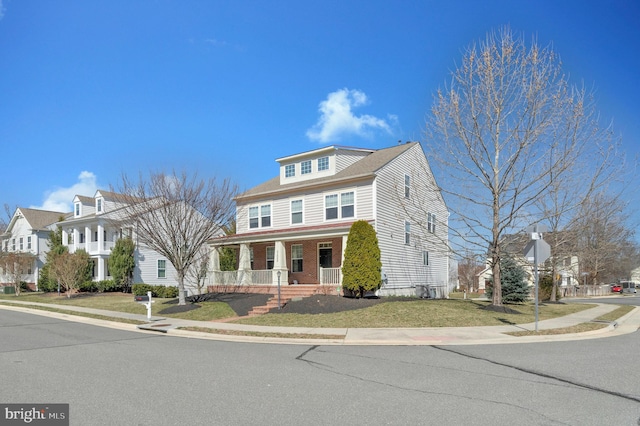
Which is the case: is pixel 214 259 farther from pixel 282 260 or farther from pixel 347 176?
pixel 347 176

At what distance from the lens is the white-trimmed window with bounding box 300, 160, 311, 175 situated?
2727cm

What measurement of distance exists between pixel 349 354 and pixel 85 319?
1423 cm

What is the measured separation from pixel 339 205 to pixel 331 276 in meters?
4.22

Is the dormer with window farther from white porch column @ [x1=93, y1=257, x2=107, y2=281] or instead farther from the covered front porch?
white porch column @ [x1=93, y1=257, x2=107, y2=281]

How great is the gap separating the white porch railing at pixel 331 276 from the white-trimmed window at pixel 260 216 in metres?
6.50

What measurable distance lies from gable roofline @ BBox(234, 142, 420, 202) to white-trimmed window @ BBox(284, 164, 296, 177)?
74 cm

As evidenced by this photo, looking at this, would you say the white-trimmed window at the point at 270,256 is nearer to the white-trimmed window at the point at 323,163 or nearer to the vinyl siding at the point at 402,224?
the white-trimmed window at the point at 323,163

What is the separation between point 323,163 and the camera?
2661 centimetres

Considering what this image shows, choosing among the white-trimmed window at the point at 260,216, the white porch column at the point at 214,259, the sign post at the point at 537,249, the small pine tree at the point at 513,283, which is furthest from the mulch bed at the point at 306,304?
the small pine tree at the point at 513,283

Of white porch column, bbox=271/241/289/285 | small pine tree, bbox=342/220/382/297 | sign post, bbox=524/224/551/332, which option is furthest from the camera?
white porch column, bbox=271/241/289/285

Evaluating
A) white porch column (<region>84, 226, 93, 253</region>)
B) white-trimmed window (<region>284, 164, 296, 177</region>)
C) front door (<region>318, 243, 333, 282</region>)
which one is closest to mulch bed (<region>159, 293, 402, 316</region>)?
front door (<region>318, 243, 333, 282</region>)

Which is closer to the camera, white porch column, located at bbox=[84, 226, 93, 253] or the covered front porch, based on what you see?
the covered front porch

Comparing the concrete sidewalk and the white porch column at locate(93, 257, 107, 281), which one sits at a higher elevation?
the white porch column at locate(93, 257, 107, 281)

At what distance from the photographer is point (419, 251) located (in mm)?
27328
